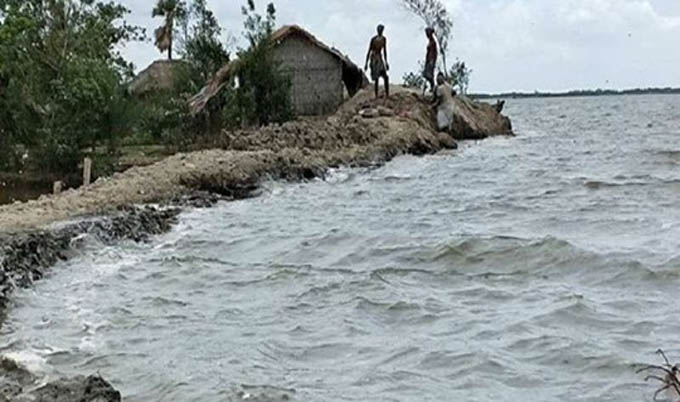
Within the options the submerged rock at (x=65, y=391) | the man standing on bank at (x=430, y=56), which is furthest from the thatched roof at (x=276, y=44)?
the submerged rock at (x=65, y=391)

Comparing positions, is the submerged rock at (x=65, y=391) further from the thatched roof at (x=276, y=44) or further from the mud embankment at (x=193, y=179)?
the thatched roof at (x=276, y=44)

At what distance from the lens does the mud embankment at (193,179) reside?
10.6m

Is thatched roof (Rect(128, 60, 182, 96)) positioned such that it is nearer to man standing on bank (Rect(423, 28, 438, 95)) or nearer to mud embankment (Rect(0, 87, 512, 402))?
mud embankment (Rect(0, 87, 512, 402))

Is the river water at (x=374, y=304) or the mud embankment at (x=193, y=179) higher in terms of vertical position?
the mud embankment at (x=193, y=179)

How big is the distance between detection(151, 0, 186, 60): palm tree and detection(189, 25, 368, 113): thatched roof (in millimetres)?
11141

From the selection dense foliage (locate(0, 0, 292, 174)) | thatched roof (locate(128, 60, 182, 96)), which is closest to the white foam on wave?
dense foliage (locate(0, 0, 292, 174))

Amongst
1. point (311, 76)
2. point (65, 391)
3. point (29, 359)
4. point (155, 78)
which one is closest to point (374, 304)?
point (29, 359)

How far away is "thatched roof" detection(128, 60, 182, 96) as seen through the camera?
31.5 m

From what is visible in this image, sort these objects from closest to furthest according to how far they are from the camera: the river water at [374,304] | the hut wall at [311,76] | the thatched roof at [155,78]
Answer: the river water at [374,304]
the thatched roof at [155,78]
the hut wall at [311,76]

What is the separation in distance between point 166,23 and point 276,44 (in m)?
16.9

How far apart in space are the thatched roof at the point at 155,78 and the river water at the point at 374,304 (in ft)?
48.3

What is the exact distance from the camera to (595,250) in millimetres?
12219

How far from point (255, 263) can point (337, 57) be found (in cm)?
2155

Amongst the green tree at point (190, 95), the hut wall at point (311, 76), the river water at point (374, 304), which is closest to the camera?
Answer: the river water at point (374, 304)
